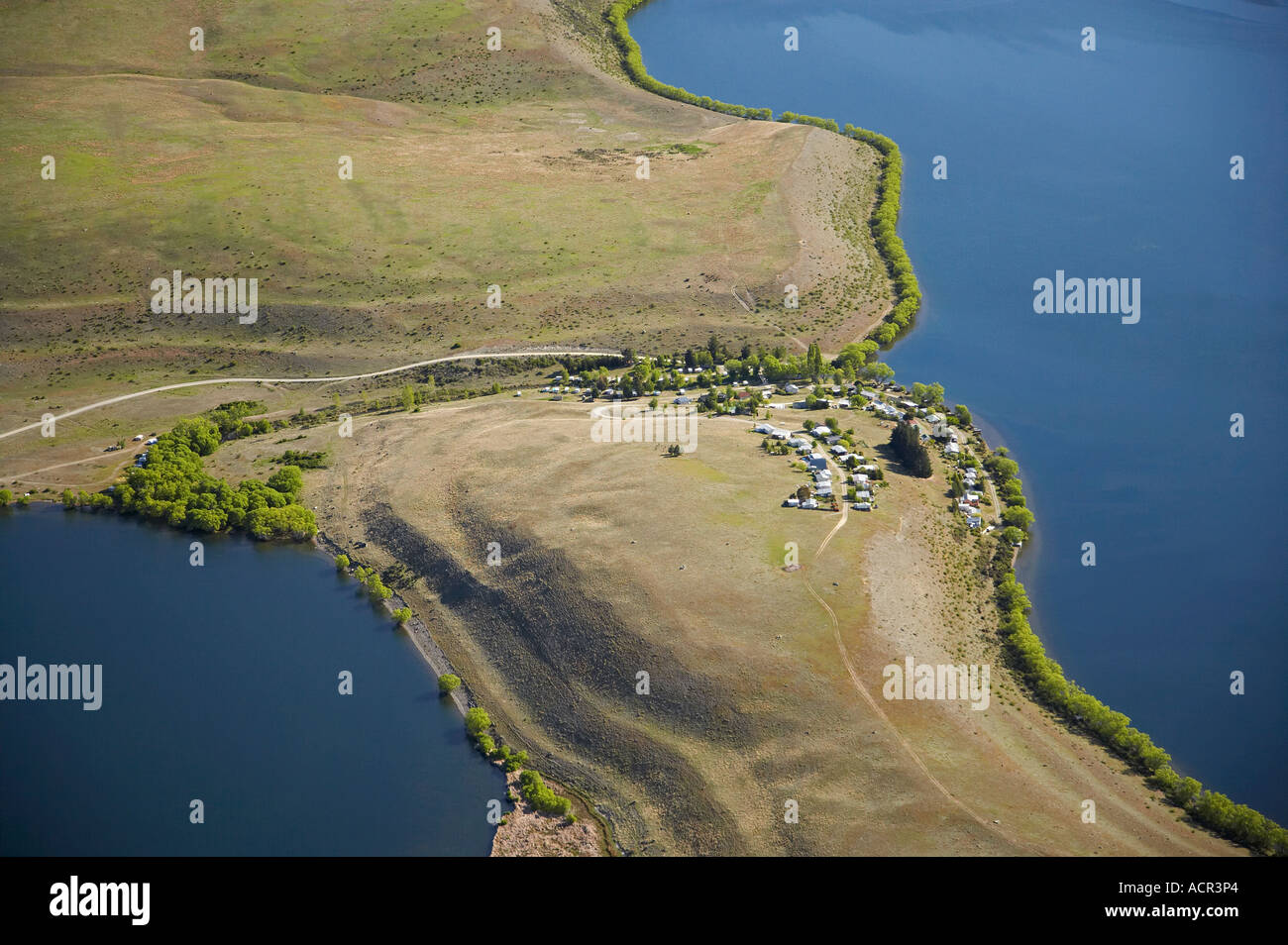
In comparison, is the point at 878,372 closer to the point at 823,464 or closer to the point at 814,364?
the point at 814,364

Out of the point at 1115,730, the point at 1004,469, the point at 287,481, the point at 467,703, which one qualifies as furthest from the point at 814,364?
the point at 467,703

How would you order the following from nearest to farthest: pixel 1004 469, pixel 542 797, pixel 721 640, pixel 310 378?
pixel 542 797
pixel 721 640
pixel 1004 469
pixel 310 378

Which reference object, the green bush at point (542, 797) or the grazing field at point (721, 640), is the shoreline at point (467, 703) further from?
the grazing field at point (721, 640)

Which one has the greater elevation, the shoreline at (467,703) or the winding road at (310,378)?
the winding road at (310,378)

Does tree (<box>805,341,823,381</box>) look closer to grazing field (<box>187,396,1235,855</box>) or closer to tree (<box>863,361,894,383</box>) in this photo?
tree (<box>863,361,894,383</box>)

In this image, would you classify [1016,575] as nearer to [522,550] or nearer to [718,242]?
[522,550]

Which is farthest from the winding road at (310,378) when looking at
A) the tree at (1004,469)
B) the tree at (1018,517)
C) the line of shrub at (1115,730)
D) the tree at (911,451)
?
the line of shrub at (1115,730)
